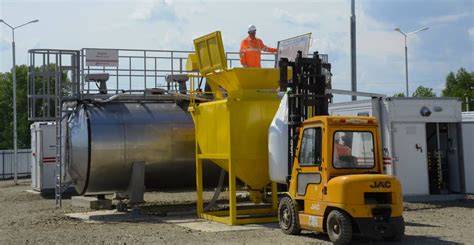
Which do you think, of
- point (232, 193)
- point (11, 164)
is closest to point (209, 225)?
point (232, 193)

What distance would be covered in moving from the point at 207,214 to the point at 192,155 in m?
2.19

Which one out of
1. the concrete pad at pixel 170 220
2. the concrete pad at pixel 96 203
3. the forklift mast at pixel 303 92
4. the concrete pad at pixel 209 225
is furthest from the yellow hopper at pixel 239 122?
the concrete pad at pixel 96 203

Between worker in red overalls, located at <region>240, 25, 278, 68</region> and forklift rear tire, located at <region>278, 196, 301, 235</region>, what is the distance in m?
4.73

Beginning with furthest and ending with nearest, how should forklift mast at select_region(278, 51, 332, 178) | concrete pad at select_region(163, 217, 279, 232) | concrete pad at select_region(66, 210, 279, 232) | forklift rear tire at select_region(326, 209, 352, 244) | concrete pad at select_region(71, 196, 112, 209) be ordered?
1. concrete pad at select_region(71, 196, 112, 209)
2. concrete pad at select_region(66, 210, 279, 232)
3. concrete pad at select_region(163, 217, 279, 232)
4. forklift mast at select_region(278, 51, 332, 178)
5. forklift rear tire at select_region(326, 209, 352, 244)

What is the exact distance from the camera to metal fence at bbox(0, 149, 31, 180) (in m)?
40.1

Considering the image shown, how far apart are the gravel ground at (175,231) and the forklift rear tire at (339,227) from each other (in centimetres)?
52

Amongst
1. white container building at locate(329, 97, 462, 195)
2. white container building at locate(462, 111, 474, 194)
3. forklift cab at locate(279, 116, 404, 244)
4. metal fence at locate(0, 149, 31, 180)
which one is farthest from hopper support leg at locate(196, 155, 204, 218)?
metal fence at locate(0, 149, 31, 180)

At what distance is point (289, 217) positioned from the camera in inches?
475

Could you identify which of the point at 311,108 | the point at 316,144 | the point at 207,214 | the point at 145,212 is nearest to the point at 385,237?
the point at 316,144

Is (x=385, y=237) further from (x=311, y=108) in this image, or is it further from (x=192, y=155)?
(x=192, y=155)

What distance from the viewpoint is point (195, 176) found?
1738 cm

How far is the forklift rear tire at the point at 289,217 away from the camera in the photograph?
11.9m

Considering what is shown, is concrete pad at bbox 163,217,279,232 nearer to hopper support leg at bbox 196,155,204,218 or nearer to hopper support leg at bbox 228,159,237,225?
hopper support leg at bbox 228,159,237,225

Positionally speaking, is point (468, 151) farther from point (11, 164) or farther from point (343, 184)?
point (11, 164)
